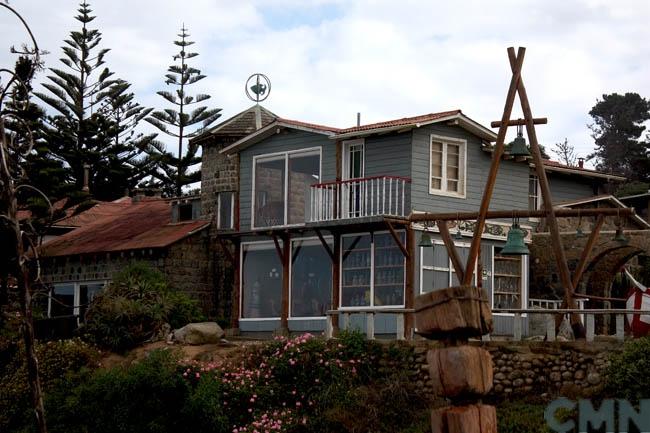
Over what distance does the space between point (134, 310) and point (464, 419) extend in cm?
1938

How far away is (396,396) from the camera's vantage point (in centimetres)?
1898

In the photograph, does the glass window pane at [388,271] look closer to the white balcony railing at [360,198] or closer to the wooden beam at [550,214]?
the white balcony railing at [360,198]

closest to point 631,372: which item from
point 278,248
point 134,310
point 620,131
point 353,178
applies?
point 353,178

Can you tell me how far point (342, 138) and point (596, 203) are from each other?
7.13 m

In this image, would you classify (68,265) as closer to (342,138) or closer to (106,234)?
(106,234)

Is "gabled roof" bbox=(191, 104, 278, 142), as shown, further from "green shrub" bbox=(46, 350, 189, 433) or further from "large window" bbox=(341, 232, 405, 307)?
"green shrub" bbox=(46, 350, 189, 433)

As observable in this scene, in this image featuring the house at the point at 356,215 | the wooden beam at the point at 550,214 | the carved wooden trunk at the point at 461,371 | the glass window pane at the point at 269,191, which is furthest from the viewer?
the glass window pane at the point at 269,191

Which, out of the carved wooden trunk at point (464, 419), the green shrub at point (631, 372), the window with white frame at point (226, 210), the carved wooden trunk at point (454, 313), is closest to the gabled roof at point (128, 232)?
the window with white frame at point (226, 210)

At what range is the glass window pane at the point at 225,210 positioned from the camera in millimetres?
27391

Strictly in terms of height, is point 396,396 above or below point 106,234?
below

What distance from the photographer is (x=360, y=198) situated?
2416cm

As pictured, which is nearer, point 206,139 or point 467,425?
→ point 467,425

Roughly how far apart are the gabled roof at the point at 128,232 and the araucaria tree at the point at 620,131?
25.7 m

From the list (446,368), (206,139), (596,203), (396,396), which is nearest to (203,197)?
(206,139)
